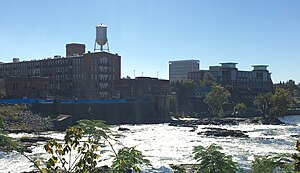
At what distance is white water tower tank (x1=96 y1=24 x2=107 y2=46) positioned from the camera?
354 ft

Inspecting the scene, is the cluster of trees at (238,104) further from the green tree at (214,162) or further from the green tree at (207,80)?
the green tree at (214,162)

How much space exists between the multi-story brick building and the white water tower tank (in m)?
5.68

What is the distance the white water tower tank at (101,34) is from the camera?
108 m

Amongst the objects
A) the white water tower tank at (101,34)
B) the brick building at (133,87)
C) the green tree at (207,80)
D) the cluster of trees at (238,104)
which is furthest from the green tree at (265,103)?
the white water tower tank at (101,34)

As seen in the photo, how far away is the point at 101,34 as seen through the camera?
354 ft

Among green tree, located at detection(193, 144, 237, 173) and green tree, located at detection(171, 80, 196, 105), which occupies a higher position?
green tree, located at detection(171, 80, 196, 105)

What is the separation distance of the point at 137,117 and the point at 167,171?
5799 cm

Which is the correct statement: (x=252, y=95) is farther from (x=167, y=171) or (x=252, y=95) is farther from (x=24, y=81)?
(x=167, y=171)

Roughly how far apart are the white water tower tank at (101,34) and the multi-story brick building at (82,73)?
5.68m

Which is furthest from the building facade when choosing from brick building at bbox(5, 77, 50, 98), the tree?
brick building at bbox(5, 77, 50, 98)

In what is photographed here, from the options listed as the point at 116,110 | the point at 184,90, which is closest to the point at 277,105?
the point at 184,90

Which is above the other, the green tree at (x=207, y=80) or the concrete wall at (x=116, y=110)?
the green tree at (x=207, y=80)

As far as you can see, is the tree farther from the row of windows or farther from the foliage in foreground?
the row of windows

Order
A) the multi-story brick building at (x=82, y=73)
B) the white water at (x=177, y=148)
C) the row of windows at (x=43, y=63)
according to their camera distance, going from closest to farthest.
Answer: the white water at (x=177, y=148) → the multi-story brick building at (x=82, y=73) → the row of windows at (x=43, y=63)
